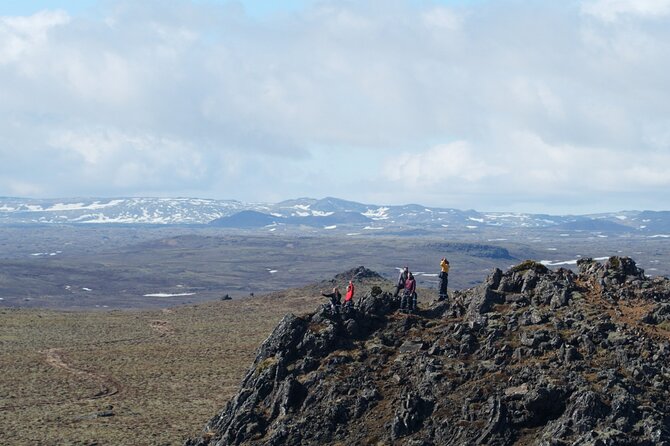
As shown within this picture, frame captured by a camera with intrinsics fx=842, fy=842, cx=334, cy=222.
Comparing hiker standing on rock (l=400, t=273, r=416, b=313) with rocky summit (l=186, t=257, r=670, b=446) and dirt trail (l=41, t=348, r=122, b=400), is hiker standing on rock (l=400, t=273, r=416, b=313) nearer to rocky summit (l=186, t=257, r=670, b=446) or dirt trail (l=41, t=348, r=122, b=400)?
rocky summit (l=186, t=257, r=670, b=446)

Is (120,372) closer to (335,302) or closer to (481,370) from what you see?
(335,302)

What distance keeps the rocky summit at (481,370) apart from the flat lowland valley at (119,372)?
39.6ft

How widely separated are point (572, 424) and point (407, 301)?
11.8 metres

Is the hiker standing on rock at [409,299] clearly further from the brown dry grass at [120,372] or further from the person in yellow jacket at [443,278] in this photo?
the brown dry grass at [120,372]

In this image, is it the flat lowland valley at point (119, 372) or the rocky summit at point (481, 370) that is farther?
the flat lowland valley at point (119, 372)

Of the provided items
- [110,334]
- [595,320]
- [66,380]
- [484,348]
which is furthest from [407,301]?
[110,334]

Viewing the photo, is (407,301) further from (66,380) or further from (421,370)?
(66,380)

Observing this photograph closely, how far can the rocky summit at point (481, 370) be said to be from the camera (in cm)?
2641

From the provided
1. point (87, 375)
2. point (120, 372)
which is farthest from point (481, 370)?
point (87, 375)

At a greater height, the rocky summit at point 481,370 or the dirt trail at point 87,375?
the rocky summit at point 481,370

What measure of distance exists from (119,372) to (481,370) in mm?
39552

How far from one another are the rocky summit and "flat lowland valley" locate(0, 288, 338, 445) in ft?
39.6

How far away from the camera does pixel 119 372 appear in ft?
205

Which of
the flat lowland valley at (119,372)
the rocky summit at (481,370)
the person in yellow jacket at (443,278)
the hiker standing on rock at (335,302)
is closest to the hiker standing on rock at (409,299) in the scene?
the rocky summit at (481,370)
